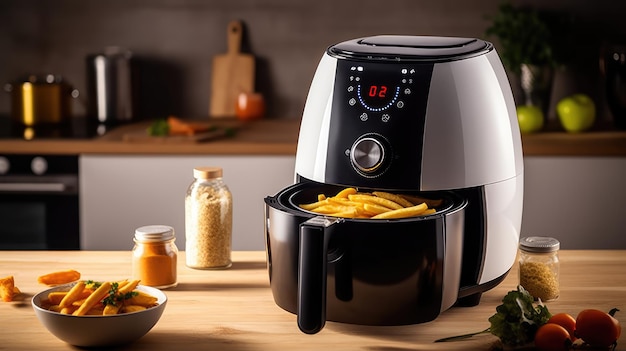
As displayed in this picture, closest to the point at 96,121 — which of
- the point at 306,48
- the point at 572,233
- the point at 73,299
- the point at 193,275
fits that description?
the point at 306,48

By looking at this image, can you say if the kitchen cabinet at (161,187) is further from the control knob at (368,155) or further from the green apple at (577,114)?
the control knob at (368,155)

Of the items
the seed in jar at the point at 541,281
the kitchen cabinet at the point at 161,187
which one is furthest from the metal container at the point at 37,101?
the seed in jar at the point at 541,281

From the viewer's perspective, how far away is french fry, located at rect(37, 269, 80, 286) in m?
1.54

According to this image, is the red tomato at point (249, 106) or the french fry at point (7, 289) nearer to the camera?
the french fry at point (7, 289)

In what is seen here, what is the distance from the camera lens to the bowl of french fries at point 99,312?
1228 millimetres

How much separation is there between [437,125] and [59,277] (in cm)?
66

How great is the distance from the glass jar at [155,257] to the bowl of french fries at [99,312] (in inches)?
7.6

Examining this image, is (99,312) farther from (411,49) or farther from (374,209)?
(411,49)

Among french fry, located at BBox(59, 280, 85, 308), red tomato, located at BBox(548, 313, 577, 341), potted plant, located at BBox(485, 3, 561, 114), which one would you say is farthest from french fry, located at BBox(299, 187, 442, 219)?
potted plant, located at BBox(485, 3, 561, 114)

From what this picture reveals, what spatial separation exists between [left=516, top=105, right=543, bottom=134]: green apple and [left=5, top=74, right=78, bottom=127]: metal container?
1.53 metres

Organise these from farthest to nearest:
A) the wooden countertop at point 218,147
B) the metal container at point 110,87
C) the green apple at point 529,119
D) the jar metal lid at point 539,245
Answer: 1. the metal container at point 110,87
2. the green apple at point 529,119
3. the wooden countertop at point 218,147
4. the jar metal lid at point 539,245

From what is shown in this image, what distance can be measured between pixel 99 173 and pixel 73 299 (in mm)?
1703

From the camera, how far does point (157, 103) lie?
11.7 ft

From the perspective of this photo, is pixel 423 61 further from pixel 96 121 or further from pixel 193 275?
pixel 96 121
